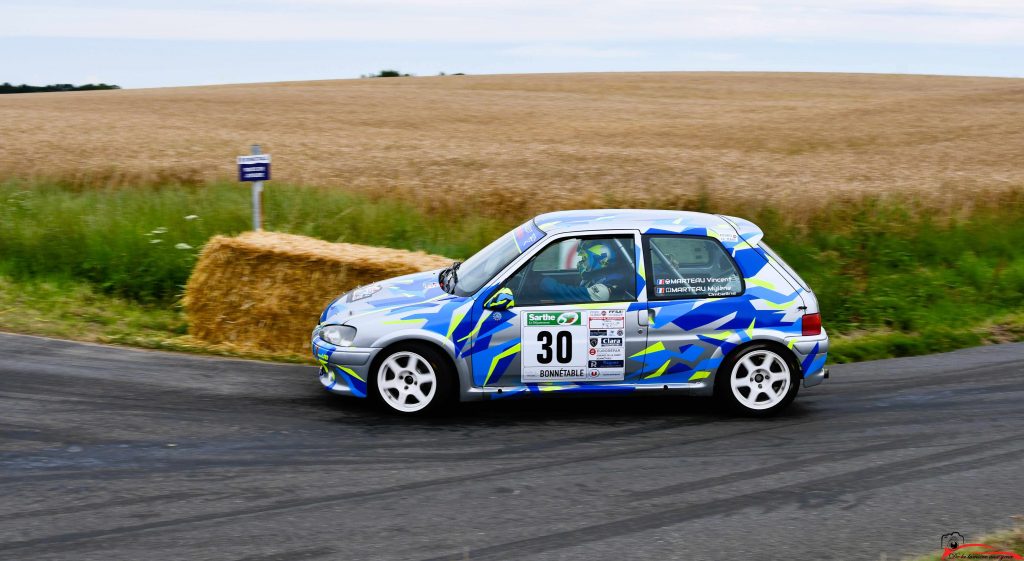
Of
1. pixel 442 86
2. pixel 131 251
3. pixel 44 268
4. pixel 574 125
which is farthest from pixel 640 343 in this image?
pixel 442 86

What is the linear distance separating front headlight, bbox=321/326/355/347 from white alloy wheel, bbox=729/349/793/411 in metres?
2.97

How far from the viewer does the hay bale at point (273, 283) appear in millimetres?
10133

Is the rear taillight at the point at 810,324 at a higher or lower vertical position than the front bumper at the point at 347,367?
higher

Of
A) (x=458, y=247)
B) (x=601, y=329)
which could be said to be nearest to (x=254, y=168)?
(x=458, y=247)

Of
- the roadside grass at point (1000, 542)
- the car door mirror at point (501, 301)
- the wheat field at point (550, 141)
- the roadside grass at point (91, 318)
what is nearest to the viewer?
the roadside grass at point (1000, 542)

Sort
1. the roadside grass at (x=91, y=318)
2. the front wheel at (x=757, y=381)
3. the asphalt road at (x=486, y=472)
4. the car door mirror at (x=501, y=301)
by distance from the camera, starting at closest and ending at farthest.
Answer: the asphalt road at (x=486, y=472) < the car door mirror at (x=501, y=301) < the front wheel at (x=757, y=381) < the roadside grass at (x=91, y=318)

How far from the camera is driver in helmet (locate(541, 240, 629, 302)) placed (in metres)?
8.00

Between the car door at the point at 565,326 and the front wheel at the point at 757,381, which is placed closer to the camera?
the car door at the point at 565,326

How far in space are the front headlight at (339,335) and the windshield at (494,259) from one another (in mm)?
891

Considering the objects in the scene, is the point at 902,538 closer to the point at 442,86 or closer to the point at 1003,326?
the point at 1003,326

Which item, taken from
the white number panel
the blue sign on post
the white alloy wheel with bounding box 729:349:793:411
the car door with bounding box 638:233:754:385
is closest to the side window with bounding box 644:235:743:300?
the car door with bounding box 638:233:754:385

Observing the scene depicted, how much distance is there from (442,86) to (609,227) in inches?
2000

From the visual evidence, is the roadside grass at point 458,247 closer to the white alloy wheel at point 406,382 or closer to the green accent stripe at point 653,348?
the green accent stripe at point 653,348

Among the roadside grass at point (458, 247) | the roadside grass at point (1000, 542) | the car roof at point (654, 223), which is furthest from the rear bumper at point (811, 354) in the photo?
the roadside grass at point (1000, 542)
